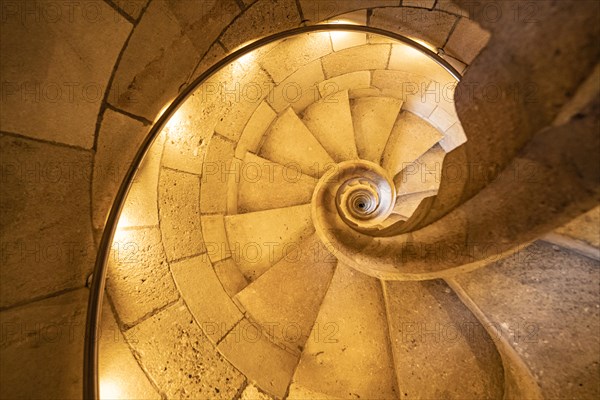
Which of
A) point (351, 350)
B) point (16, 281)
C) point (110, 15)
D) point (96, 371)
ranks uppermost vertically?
point (110, 15)

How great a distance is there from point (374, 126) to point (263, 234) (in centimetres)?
257

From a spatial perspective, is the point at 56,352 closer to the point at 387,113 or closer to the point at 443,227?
the point at 443,227

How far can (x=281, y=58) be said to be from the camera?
11.3ft

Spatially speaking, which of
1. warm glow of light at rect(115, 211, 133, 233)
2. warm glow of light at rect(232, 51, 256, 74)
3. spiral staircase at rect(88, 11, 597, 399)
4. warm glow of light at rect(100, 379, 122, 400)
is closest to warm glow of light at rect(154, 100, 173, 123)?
spiral staircase at rect(88, 11, 597, 399)

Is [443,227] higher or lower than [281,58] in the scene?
lower

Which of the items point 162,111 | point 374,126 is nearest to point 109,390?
point 162,111

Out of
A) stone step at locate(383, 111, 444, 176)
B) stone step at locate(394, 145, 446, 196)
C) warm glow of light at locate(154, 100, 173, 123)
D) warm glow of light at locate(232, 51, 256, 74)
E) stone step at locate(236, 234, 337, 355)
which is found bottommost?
stone step at locate(236, 234, 337, 355)

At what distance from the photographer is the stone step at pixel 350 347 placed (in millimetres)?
3248

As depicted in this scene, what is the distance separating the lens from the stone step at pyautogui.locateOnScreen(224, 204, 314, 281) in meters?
4.11

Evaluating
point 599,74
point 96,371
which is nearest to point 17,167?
point 96,371

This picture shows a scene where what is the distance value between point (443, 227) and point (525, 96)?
74cm

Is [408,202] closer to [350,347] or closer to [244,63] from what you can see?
[350,347]

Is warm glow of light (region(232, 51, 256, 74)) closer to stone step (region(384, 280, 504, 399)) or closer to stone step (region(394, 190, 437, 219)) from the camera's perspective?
stone step (region(384, 280, 504, 399))

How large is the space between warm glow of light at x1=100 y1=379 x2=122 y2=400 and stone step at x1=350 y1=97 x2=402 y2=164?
4.23 metres
